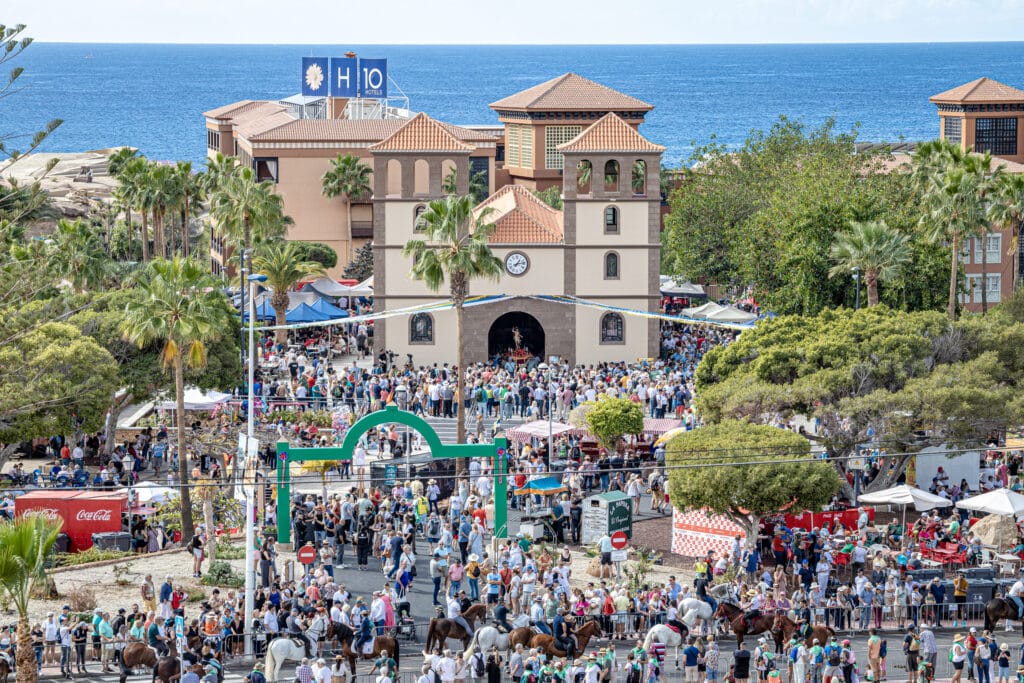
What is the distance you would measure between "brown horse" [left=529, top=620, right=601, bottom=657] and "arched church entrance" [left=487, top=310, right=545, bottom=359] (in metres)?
31.2

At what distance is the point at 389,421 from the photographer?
4178 cm

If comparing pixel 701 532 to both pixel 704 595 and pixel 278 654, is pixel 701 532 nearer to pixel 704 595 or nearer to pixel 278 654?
pixel 704 595

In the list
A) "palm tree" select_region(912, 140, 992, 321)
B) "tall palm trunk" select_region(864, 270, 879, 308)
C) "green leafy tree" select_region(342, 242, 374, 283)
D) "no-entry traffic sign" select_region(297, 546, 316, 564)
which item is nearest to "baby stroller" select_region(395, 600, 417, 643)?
"no-entry traffic sign" select_region(297, 546, 316, 564)

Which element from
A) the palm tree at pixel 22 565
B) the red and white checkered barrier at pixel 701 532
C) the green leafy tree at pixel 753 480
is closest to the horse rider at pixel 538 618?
the green leafy tree at pixel 753 480

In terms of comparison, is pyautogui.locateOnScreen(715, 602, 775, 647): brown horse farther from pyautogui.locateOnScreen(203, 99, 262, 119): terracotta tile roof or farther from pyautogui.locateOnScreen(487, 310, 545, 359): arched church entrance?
pyautogui.locateOnScreen(203, 99, 262, 119): terracotta tile roof

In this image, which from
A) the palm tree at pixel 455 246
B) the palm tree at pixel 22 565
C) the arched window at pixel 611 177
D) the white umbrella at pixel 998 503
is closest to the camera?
the palm tree at pixel 22 565

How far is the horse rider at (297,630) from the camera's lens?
3156 centimetres

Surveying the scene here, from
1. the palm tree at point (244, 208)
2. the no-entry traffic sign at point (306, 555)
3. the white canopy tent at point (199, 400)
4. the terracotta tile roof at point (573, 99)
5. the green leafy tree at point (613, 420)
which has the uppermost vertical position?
the terracotta tile roof at point (573, 99)

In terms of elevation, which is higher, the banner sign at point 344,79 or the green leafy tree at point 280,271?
the banner sign at point 344,79

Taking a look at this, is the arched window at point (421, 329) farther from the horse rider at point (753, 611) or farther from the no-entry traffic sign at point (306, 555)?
the horse rider at point (753, 611)

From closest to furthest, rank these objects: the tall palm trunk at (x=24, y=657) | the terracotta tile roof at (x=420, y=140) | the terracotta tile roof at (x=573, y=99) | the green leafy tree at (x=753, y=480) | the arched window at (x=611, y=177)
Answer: the tall palm trunk at (x=24, y=657), the green leafy tree at (x=753, y=480), the terracotta tile roof at (x=420, y=140), the arched window at (x=611, y=177), the terracotta tile roof at (x=573, y=99)

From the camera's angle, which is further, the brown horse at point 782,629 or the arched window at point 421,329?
the arched window at point 421,329

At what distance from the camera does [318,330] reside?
65625 millimetres

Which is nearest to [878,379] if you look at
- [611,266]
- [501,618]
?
[501,618]
